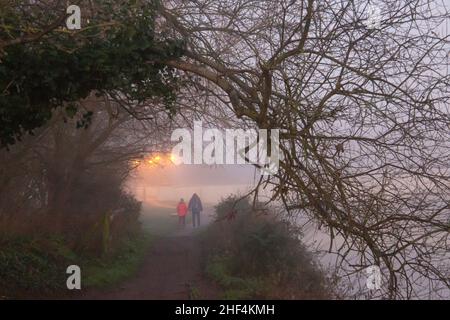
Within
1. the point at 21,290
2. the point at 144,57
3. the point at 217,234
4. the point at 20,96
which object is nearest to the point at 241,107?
the point at 144,57

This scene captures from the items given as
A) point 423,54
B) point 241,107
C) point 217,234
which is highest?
point 423,54

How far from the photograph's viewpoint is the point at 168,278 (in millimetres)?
12211

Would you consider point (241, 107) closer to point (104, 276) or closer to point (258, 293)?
point (258, 293)

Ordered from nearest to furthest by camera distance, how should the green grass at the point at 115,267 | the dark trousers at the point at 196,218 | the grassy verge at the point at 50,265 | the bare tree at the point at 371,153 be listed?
the bare tree at the point at 371,153, the grassy verge at the point at 50,265, the green grass at the point at 115,267, the dark trousers at the point at 196,218

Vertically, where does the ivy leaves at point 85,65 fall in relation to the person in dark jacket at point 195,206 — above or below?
above

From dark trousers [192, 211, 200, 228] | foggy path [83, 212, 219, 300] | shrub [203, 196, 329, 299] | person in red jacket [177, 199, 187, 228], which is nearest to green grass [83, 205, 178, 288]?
foggy path [83, 212, 219, 300]

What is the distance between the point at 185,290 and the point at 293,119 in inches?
263

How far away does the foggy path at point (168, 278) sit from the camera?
10327 millimetres

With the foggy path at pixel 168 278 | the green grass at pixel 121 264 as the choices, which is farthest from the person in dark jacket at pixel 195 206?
the foggy path at pixel 168 278

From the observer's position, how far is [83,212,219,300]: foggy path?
407 inches

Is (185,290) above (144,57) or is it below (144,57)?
below

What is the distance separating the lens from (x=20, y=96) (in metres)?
6.04

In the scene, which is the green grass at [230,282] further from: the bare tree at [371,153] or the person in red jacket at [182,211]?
the person in red jacket at [182,211]

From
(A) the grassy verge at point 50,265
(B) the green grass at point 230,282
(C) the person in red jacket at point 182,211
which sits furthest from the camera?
(C) the person in red jacket at point 182,211
